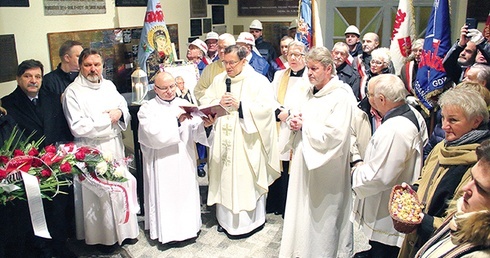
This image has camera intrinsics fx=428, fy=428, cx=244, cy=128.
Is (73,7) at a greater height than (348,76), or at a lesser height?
greater

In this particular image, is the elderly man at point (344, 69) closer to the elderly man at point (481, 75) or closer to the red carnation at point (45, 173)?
the elderly man at point (481, 75)

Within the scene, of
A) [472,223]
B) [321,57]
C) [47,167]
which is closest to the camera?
[472,223]

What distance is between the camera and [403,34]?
5441 mm

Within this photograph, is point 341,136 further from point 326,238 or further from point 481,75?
point 481,75

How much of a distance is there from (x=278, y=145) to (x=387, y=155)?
170cm

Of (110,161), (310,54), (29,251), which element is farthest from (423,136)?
(29,251)

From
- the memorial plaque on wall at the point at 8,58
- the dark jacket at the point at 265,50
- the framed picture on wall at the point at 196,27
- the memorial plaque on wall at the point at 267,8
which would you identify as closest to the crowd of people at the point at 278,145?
the memorial plaque on wall at the point at 8,58

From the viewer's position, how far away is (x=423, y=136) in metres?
2.86

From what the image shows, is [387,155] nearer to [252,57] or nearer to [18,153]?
[18,153]

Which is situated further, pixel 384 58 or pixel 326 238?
pixel 384 58

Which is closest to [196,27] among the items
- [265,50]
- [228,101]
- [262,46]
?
[262,46]

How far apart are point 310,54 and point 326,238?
143cm

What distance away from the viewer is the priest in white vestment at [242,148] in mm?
3918

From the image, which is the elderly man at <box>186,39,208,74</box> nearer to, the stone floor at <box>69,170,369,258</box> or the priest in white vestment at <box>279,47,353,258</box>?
the stone floor at <box>69,170,369,258</box>
